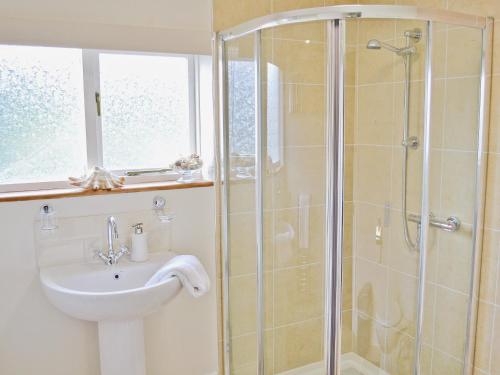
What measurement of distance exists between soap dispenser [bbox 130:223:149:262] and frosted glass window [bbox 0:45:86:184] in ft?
1.39

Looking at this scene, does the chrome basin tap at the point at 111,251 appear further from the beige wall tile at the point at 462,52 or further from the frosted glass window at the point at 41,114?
the beige wall tile at the point at 462,52

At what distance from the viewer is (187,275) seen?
2047 mm

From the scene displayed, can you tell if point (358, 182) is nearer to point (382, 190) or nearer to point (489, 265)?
point (382, 190)

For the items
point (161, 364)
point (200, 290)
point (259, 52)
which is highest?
point (259, 52)

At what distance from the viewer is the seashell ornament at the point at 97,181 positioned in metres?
2.21

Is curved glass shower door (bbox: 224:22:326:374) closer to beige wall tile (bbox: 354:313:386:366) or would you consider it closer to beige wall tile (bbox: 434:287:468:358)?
beige wall tile (bbox: 354:313:386:366)

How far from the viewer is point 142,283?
2.18m

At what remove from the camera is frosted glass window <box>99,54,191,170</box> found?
2383mm

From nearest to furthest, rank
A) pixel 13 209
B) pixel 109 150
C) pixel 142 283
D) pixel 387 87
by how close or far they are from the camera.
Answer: pixel 387 87 → pixel 13 209 → pixel 142 283 → pixel 109 150

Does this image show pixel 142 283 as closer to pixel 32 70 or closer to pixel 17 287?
pixel 17 287

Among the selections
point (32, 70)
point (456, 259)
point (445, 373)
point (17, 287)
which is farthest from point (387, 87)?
point (17, 287)

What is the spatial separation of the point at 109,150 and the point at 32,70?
0.49m

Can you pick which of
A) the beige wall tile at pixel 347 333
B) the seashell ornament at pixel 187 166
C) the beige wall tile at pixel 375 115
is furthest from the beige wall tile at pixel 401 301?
the seashell ornament at pixel 187 166

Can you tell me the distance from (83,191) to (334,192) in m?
1.09
